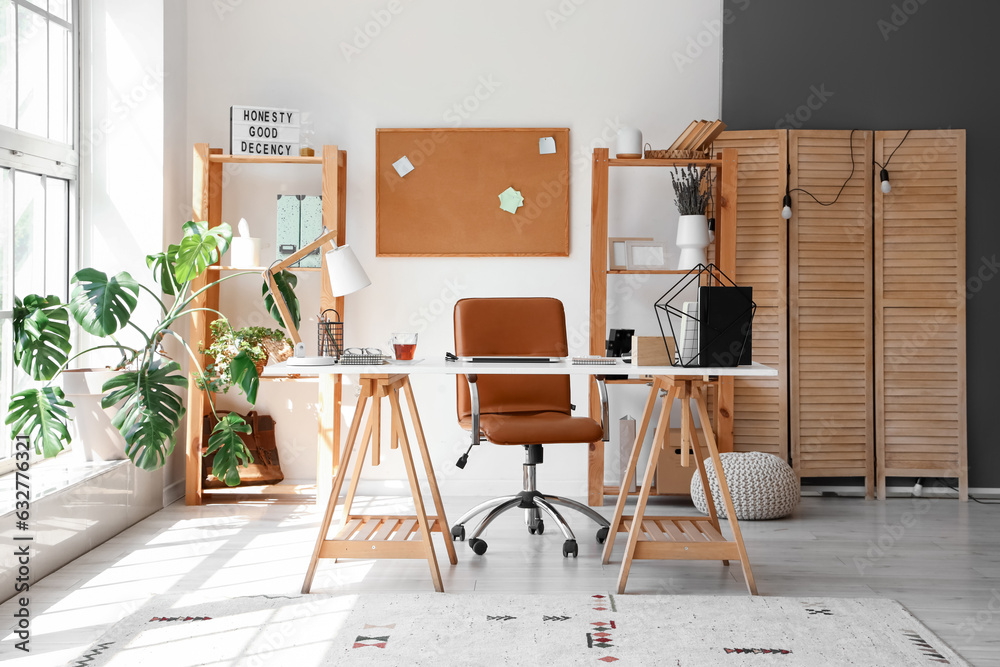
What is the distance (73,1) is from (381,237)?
1805mm

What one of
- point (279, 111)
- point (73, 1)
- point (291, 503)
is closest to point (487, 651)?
point (291, 503)

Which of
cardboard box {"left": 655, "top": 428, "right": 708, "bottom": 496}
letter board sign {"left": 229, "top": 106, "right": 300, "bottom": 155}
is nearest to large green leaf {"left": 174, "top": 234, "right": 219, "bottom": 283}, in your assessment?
letter board sign {"left": 229, "top": 106, "right": 300, "bottom": 155}

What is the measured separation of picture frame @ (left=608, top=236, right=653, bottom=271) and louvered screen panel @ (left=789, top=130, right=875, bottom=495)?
0.86 m

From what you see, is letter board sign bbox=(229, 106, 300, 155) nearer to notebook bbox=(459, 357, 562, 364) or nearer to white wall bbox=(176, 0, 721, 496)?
white wall bbox=(176, 0, 721, 496)

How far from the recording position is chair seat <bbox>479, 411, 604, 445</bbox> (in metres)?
3.16

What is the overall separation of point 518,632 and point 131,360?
2.26 metres

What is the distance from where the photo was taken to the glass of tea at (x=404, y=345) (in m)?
2.89

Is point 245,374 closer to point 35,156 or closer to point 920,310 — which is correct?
point 35,156

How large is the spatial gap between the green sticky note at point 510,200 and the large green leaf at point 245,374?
1.58m

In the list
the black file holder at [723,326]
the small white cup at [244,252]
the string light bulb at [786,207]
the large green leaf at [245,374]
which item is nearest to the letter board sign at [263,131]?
the small white cup at [244,252]

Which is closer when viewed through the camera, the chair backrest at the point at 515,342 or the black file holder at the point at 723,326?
the black file holder at the point at 723,326

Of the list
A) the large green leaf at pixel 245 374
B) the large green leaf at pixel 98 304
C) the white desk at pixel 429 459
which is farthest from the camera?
the large green leaf at pixel 245 374

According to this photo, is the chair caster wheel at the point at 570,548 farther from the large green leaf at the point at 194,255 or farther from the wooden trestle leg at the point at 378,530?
the large green leaf at the point at 194,255

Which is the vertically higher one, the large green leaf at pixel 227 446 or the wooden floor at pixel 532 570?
the large green leaf at pixel 227 446
